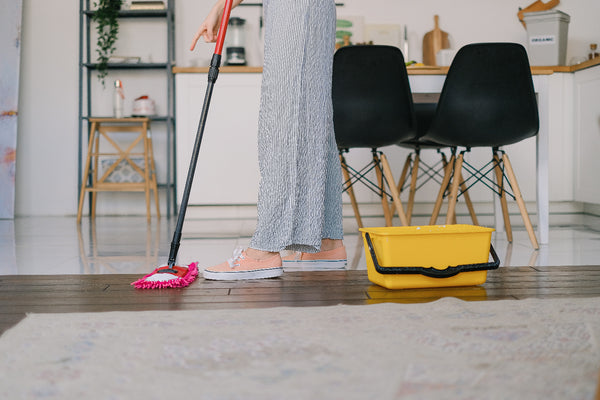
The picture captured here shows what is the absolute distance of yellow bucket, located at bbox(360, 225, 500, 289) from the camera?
5.11 feet

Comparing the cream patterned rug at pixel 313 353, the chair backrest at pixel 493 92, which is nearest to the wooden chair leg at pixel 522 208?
the chair backrest at pixel 493 92

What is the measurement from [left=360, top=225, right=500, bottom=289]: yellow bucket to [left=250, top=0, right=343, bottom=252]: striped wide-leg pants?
198 millimetres

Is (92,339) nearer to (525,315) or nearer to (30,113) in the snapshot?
(525,315)

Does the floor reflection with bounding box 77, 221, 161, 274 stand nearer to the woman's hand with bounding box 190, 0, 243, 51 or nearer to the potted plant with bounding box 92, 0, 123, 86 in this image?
the woman's hand with bounding box 190, 0, 243, 51

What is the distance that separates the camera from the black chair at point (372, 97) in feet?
8.50

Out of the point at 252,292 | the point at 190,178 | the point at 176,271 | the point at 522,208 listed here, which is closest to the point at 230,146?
the point at 522,208

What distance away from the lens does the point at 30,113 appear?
16.1 feet

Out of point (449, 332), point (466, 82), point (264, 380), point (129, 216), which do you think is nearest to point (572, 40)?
point (466, 82)

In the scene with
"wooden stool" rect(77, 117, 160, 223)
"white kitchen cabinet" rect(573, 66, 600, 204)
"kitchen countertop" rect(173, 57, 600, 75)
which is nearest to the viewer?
"kitchen countertop" rect(173, 57, 600, 75)

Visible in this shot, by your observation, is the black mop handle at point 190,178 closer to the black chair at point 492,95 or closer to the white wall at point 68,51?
the black chair at point 492,95

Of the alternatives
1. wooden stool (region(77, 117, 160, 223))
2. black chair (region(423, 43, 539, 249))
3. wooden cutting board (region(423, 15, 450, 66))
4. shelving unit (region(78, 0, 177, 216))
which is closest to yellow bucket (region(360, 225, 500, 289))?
black chair (region(423, 43, 539, 249))

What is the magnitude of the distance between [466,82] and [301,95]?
3.56 ft

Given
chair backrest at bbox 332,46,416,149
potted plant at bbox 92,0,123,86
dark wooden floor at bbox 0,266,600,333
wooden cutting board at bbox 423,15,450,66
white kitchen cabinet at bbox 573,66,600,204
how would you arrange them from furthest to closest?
wooden cutting board at bbox 423,15,450,66
potted plant at bbox 92,0,123,86
white kitchen cabinet at bbox 573,66,600,204
chair backrest at bbox 332,46,416,149
dark wooden floor at bbox 0,266,600,333

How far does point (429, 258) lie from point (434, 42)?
3.57 meters
